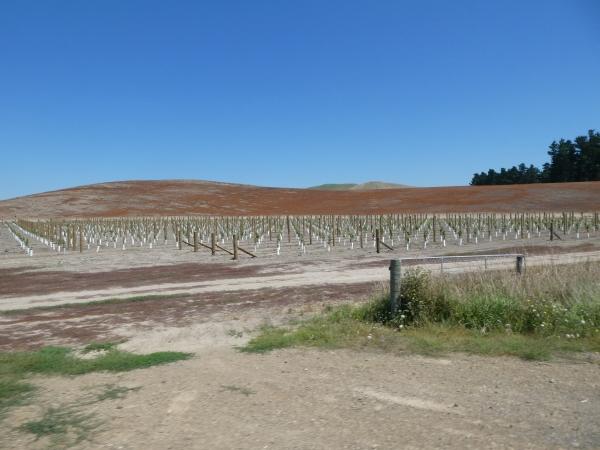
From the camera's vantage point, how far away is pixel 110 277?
16.2m

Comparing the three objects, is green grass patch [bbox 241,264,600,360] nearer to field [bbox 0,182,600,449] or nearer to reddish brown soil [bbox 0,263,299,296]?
field [bbox 0,182,600,449]

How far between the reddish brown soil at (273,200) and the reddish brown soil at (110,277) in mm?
46347

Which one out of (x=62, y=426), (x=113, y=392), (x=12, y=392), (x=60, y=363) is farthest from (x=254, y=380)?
(x=60, y=363)

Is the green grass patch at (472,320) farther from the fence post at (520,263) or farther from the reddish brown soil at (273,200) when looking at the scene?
the reddish brown soil at (273,200)

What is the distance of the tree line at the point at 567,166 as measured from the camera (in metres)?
79.7

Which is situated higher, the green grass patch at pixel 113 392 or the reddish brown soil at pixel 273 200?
the reddish brown soil at pixel 273 200

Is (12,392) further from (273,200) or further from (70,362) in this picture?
(273,200)

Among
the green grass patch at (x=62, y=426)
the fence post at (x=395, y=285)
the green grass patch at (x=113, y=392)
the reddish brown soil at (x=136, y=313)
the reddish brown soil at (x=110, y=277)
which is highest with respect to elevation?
the fence post at (x=395, y=285)

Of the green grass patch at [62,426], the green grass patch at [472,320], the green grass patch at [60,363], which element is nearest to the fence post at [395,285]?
the green grass patch at [472,320]

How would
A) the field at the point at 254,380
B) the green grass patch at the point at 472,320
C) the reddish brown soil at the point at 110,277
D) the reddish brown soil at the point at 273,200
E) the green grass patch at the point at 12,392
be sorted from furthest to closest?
the reddish brown soil at the point at 273,200, the reddish brown soil at the point at 110,277, the green grass patch at the point at 472,320, the green grass patch at the point at 12,392, the field at the point at 254,380

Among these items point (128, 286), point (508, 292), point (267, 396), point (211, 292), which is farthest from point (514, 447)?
point (128, 286)

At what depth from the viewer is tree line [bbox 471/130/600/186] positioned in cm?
7969

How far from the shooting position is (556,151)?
86.1 m

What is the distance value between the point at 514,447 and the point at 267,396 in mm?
2236
